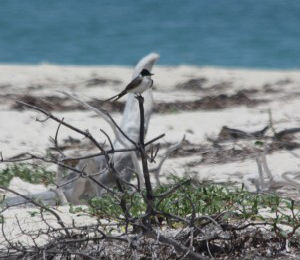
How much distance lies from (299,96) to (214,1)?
62.9 feet

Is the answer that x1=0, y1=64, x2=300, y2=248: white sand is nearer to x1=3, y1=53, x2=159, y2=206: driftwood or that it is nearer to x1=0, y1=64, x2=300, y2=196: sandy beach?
x1=0, y1=64, x2=300, y2=196: sandy beach

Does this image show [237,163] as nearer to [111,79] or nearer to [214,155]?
[214,155]

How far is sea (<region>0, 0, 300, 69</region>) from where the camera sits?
22.8m

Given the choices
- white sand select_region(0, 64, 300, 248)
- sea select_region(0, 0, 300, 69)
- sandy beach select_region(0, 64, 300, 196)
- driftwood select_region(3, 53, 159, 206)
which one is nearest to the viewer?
driftwood select_region(3, 53, 159, 206)

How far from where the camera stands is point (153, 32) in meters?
25.9

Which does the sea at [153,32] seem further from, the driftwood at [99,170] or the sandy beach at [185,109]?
the driftwood at [99,170]

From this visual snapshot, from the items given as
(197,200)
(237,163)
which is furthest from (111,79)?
(197,200)

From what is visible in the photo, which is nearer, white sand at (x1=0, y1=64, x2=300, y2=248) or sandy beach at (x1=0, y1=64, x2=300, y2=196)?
white sand at (x1=0, y1=64, x2=300, y2=248)

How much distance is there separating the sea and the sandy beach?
9026 mm

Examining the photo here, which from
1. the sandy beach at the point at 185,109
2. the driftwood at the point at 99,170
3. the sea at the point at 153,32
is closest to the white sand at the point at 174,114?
the sandy beach at the point at 185,109

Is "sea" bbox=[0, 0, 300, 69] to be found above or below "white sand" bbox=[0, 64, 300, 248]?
above

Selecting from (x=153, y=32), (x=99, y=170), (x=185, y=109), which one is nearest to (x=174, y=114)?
(x=185, y=109)

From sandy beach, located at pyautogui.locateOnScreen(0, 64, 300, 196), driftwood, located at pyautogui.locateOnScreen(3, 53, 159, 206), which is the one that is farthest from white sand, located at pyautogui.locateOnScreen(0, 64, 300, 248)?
driftwood, located at pyautogui.locateOnScreen(3, 53, 159, 206)

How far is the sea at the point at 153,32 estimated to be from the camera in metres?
22.8
